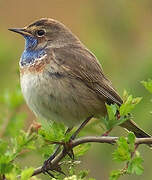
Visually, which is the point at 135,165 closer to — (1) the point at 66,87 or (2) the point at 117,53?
(1) the point at 66,87

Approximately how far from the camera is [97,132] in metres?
5.17

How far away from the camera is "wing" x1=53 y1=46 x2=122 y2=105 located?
5.13 m

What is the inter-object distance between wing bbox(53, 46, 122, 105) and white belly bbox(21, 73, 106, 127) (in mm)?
63

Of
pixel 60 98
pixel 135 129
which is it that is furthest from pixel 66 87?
pixel 135 129

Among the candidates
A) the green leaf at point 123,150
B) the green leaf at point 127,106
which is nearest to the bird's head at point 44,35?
the green leaf at point 127,106

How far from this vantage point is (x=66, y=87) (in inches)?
198

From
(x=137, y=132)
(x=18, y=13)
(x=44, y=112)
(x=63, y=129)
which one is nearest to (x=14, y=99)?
(x=44, y=112)

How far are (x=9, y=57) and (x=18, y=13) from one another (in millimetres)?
2380

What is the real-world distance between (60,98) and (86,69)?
A: 44 cm

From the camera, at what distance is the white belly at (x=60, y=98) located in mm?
4969

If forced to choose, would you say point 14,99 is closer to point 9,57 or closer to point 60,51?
point 60,51

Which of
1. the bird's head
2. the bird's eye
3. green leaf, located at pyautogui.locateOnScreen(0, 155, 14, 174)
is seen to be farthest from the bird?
green leaf, located at pyautogui.locateOnScreen(0, 155, 14, 174)

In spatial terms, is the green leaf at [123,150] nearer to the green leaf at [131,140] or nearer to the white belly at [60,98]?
the green leaf at [131,140]

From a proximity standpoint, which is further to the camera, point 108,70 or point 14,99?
point 108,70
